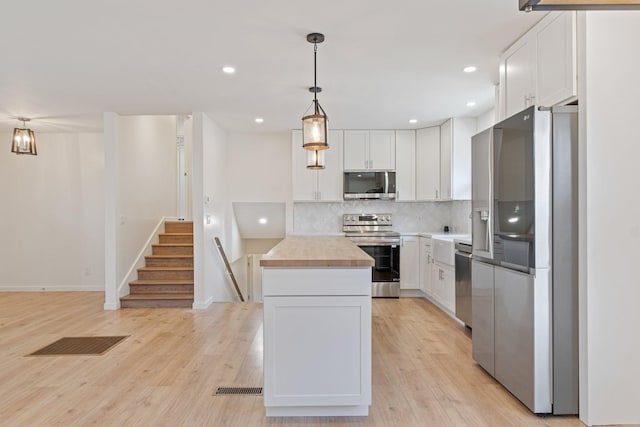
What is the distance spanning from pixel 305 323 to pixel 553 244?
1.53 metres

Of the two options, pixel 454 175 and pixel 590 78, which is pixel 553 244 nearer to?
pixel 590 78

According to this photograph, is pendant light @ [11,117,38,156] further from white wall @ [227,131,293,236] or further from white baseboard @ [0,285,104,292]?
white wall @ [227,131,293,236]

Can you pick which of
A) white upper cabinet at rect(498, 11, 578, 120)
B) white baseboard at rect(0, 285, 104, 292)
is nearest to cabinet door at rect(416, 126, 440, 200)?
white upper cabinet at rect(498, 11, 578, 120)

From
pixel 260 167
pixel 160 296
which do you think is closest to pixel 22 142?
pixel 160 296

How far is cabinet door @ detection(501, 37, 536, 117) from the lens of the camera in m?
2.66

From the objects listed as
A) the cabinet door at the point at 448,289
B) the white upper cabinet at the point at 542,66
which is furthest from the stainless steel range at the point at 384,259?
the white upper cabinet at the point at 542,66

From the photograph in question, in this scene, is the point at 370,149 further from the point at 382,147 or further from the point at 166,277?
the point at 166,277

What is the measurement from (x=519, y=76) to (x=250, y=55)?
2085mm

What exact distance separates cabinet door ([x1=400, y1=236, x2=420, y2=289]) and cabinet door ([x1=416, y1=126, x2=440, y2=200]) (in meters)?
0.71

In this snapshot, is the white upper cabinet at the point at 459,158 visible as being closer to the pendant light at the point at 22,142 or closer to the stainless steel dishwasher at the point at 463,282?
the stainless steel dishwasher at the point at 463,282

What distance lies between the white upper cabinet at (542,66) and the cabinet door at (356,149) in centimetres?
287

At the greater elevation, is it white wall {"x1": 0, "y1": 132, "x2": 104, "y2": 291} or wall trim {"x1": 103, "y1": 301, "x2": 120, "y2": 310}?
white wall {"x1": 0, "y1": 132, "x2": 104, "y2": 291}

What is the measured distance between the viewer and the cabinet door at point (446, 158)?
17.0 feet

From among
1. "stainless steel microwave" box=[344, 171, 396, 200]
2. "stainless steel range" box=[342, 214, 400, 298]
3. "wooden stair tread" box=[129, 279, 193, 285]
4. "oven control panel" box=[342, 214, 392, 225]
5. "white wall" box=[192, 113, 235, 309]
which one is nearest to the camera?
"white wall" box=[192, 113, 235, 309]
